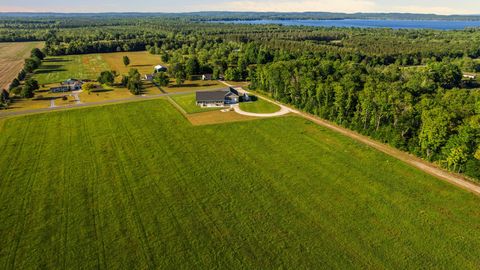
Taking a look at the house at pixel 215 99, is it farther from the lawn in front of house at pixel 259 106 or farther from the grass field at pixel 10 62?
the grass field at pixel 10 62

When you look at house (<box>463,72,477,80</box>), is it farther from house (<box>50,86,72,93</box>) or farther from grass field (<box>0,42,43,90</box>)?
grass field (<box>0,42,43,90</box>)

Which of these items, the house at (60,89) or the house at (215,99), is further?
the house at (60,89)

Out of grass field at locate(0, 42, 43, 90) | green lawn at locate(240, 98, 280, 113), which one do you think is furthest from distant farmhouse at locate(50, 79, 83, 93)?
green lawn at locate(240, 98, 280, 113)

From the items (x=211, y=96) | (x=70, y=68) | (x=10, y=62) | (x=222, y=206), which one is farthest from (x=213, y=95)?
(x=10, y=62)

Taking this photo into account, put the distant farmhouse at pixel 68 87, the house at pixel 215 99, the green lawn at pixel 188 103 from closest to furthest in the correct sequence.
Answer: the green lawn at pixel 188 103, the house at pixel 215 99, the distant farmhouse at pixel 68 87

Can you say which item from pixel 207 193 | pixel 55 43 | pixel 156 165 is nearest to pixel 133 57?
pixel 55 43

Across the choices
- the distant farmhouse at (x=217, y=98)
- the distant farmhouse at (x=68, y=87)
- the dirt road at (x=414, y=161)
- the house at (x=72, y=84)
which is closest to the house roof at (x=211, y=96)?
the distant farmhouse at (x=217, y=98)

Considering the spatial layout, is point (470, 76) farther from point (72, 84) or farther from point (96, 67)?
point (96, 67)
